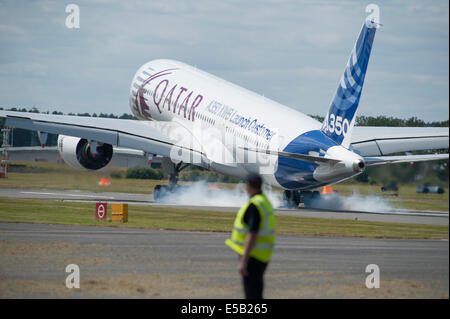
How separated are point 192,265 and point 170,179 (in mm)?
30192

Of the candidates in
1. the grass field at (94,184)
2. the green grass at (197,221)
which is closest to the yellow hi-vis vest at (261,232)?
the green grass at (197,221)

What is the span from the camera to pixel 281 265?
20109 mm

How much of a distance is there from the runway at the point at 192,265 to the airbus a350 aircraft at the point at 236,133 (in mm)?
10313

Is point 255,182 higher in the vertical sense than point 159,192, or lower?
lower

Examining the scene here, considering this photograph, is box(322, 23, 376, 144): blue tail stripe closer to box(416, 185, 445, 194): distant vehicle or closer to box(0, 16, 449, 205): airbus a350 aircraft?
box(0, 16, 449, 205): airbus a350 aircraft

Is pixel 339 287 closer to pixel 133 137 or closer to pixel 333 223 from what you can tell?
pixel 333 223

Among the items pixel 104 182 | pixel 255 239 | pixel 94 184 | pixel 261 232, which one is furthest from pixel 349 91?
pixel 255 239

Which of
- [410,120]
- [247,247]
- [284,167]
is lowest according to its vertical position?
[247,247]

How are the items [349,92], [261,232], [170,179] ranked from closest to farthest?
[261,232], [349,92], [170,179]

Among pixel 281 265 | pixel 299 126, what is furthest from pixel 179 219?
pixel 281 265

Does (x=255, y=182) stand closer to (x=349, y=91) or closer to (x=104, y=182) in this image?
(x=349, y=91)

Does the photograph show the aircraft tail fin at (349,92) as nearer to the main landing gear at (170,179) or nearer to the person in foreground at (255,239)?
the main landing gear at (170,179)

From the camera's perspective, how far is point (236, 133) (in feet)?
147
